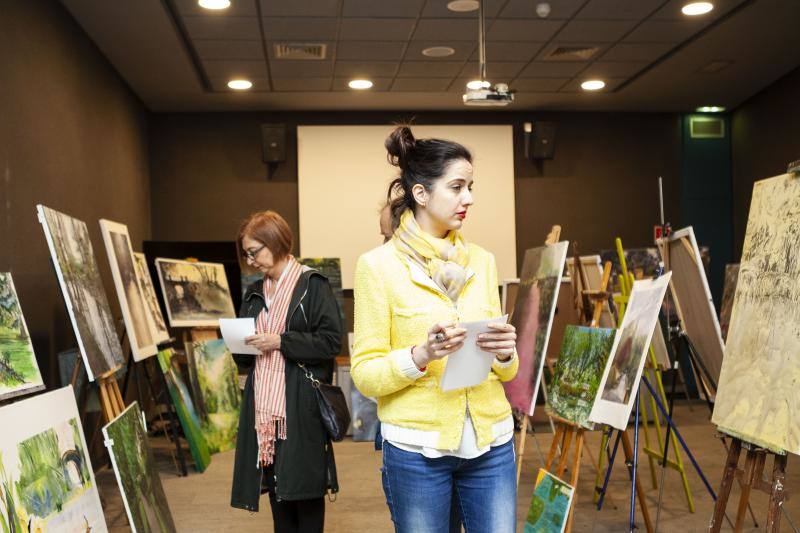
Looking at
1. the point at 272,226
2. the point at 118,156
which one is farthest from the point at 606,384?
the point at 118,156

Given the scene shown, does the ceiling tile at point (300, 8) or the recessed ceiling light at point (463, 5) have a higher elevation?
the ceiling tile at point (300, 8)

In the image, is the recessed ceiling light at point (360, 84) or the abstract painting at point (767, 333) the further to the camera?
the recessed ceiling light at point (360, 84)

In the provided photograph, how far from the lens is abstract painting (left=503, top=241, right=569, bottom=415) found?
412 centimetres

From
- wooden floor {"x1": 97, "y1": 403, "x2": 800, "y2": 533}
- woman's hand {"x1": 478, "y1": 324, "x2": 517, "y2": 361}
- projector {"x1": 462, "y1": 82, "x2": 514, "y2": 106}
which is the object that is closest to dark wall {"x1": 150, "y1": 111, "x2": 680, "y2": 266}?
wooden floor {"x1": 97, "y1": 403, "x2": 800, "y2": 533}

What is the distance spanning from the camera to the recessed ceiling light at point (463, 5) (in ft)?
17.2

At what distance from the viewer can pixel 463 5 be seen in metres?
5.29

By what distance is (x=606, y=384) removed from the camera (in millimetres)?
3740

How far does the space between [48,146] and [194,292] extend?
2199mm

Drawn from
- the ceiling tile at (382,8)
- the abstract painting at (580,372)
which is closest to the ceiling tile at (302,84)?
the ceiling tile at (382,8)

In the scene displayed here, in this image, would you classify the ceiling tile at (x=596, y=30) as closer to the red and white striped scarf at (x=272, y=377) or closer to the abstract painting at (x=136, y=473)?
the red and white striped scarf at (x=272, y=377)

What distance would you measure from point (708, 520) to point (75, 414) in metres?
3.16

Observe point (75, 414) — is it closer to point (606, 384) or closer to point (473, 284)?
point (473, 284)

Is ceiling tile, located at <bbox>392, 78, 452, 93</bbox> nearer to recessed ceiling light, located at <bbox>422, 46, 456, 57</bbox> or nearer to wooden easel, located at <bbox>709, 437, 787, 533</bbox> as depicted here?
recessed ceiling light, located at <bbox>422, 46, 456, 57</bbox>

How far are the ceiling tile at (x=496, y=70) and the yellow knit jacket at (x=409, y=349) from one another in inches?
194
